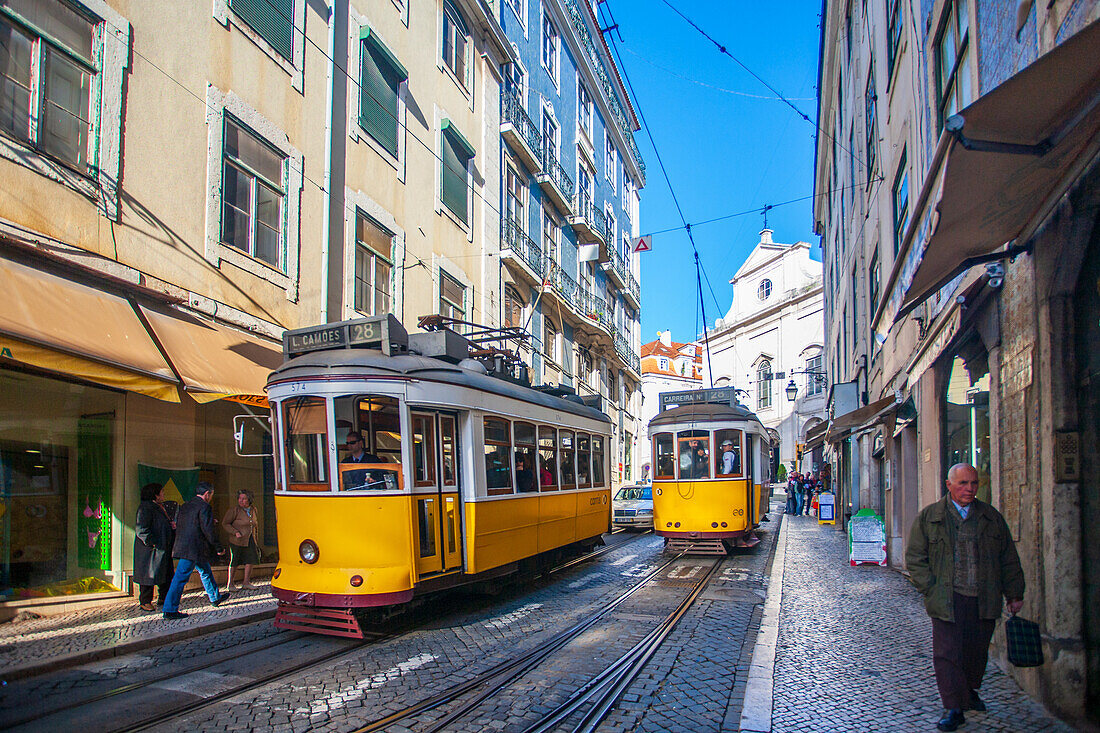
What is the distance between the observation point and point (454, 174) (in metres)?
18.3

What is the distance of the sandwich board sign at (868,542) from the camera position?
41.3 feet

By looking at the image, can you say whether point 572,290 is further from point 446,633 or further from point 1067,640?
point 1067,640

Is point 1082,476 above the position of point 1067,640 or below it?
above

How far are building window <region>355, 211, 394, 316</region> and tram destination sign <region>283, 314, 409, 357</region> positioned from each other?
19.1 ft

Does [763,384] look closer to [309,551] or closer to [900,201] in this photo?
[900,201]

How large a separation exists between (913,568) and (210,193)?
10009 mm

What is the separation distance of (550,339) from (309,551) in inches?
730

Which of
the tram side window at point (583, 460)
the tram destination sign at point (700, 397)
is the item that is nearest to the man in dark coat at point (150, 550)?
the tram side window at point (583, 460)

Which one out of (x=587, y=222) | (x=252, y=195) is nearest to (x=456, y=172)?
(x=252, y=195)

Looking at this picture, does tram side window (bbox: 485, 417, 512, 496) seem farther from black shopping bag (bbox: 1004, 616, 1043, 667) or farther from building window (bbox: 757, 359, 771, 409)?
building window (bbox: 757, 359, 771, 409)

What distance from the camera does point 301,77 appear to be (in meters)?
12.6

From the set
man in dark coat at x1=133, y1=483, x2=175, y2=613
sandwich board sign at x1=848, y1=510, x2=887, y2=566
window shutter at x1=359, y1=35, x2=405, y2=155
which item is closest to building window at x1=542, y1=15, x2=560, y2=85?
window shutter at x1=359, y1=35, x2=405, y2=155

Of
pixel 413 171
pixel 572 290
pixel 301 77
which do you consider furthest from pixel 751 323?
pixel 301 77

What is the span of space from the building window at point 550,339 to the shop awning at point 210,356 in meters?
14.4
